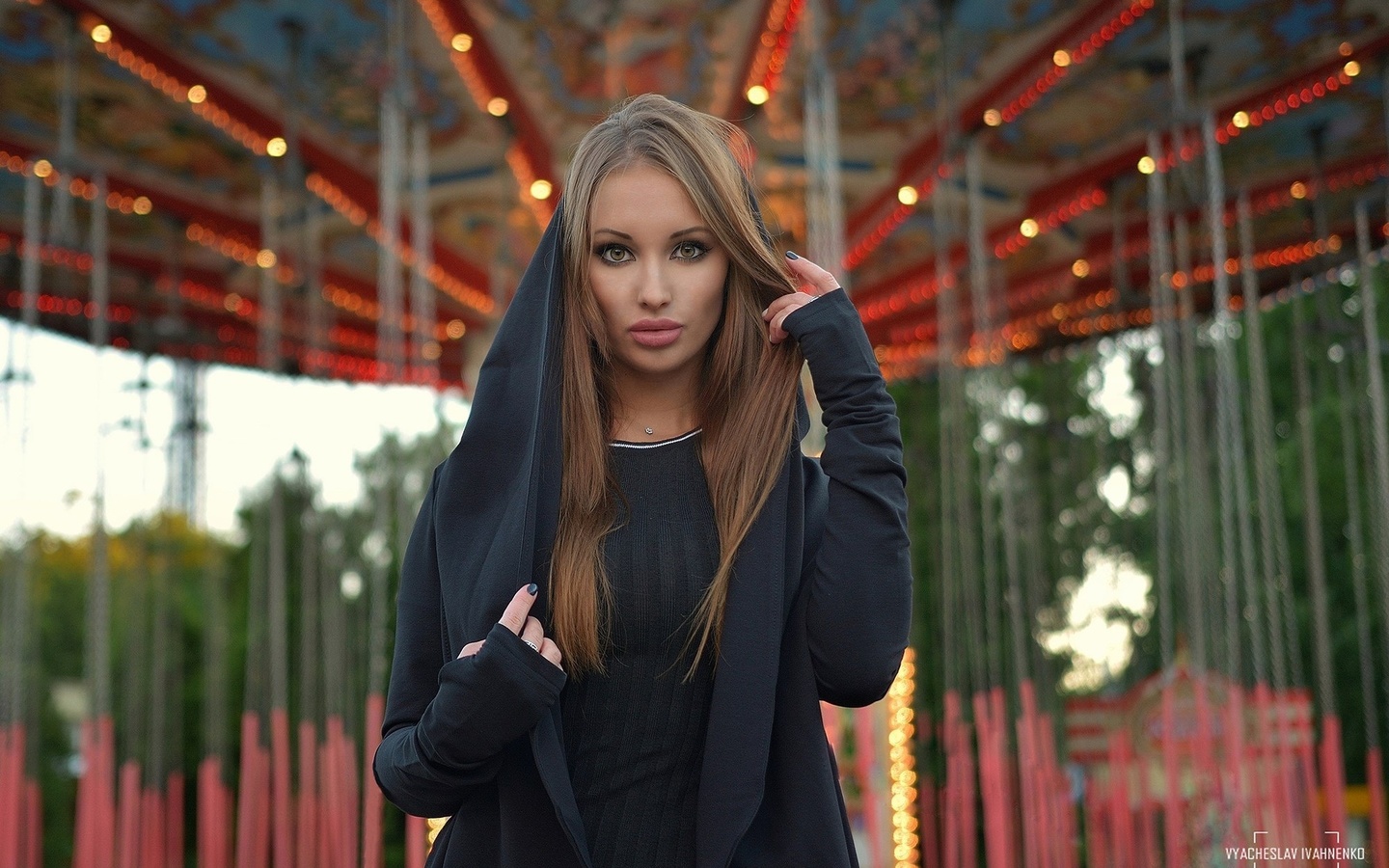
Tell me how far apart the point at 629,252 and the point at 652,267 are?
3cm

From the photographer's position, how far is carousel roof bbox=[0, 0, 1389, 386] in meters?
5.44

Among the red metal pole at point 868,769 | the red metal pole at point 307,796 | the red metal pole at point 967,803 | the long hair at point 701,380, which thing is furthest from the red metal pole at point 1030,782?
the long hair at point 701,380

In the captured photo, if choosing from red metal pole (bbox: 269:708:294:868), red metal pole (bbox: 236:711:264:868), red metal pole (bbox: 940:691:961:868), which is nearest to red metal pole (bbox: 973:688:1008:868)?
red metal pole (bbox: 940:691:961:868)

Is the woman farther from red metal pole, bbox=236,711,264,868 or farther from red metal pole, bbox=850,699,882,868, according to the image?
red metal pole, bbox=236,711,264,868

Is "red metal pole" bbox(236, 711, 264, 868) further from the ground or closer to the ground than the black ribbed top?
closer to the ground

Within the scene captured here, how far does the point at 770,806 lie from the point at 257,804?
220 inches

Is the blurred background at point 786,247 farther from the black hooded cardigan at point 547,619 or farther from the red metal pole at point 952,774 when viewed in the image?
the black hooded cardigan at point 547,619

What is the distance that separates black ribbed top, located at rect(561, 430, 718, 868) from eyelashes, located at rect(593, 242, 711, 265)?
23 cm

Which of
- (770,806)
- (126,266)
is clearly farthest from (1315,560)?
(126,266)

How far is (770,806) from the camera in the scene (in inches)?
46.5

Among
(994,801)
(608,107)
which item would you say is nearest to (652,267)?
(608,107)

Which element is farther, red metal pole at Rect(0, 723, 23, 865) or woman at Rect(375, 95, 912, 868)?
red metal pole at Rect(0, 723, 23, 865)

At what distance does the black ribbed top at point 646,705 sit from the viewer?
3.85ft

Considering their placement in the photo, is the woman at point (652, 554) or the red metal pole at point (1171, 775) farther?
the red metal pole at point (1171, 775)
